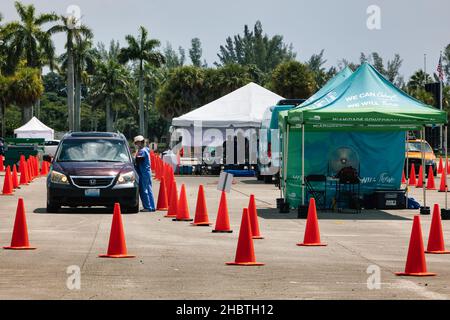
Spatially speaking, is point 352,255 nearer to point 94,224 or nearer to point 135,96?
point 94,224

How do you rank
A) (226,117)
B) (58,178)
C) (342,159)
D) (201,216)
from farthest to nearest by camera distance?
1. (226,117)
2. (342,159)
3. (58,178)
4. (201,216)

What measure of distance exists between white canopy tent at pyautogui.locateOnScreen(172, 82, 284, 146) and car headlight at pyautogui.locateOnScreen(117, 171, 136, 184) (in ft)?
66.2

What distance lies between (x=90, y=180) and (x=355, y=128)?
6158 millimetres

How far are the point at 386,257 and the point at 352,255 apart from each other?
47 centimetres

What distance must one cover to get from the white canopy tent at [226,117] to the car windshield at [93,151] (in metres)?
18.9

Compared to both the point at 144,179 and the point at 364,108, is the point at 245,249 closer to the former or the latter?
the point at 364,108

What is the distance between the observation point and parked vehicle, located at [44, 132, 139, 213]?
2264 cm

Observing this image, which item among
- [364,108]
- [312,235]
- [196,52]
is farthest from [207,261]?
[196,52]

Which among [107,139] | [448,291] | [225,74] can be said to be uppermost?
[225,74]

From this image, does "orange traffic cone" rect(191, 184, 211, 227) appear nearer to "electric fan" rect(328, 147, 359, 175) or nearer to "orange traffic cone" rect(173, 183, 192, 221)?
"orange traffic cone" rect(173, 183, 192, 221)

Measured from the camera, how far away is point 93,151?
24359 mm

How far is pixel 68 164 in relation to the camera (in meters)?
23.5

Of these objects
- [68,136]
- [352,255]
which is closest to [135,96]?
[68,136]

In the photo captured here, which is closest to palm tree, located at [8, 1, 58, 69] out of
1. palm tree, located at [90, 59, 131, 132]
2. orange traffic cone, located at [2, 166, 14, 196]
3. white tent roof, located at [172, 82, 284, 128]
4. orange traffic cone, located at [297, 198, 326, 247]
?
palm tree, located at [90, 59, 131, 132]
